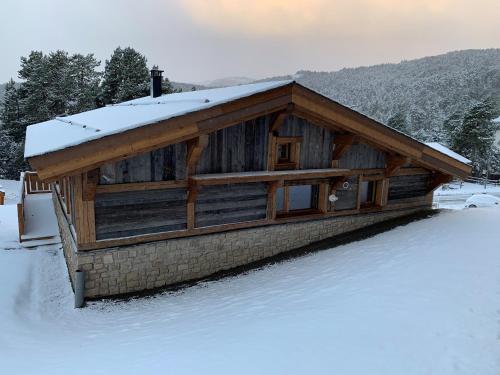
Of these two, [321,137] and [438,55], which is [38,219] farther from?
[438,55]

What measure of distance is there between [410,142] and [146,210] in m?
8.23

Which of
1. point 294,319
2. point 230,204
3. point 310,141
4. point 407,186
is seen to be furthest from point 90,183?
point 407,186

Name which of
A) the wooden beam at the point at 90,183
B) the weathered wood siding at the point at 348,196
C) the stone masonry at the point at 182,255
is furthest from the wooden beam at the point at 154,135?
the weathered wood siding at the point at 348,196

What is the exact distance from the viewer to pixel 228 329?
707 cm

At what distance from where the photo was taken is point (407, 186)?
13.9 m

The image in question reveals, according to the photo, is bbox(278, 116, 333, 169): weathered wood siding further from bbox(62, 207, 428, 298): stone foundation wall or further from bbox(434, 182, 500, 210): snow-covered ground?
bbox(434, 182, 500, 210): snow-covered ground

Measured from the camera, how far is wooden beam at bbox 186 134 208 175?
29.8ft

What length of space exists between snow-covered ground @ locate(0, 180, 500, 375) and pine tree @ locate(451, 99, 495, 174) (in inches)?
1311

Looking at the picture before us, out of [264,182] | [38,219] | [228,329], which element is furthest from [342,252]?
[38,219]

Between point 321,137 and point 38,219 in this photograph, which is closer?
point 321,137

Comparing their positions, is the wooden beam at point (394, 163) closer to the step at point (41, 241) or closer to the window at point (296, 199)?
the window at point (296, 199)

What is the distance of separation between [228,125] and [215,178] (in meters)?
1.33

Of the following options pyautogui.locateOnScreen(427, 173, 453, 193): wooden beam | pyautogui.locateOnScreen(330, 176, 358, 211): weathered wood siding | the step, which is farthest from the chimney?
pyautogui.locateOnScreen(427, 173, 453, 193): wooden beam

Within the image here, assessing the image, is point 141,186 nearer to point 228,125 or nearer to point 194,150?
point 194,150
